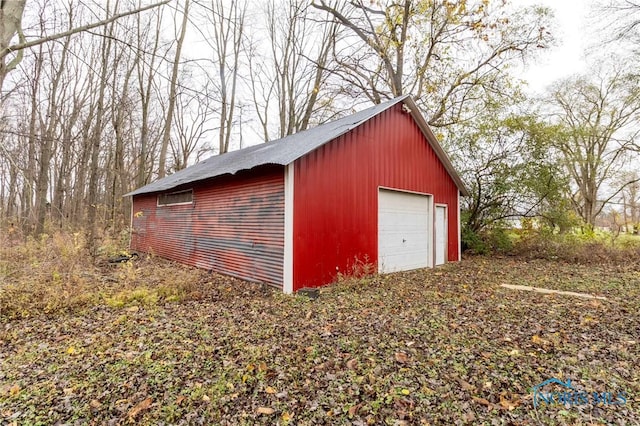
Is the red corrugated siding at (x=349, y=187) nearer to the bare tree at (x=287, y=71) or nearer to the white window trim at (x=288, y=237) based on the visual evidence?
the white window trim at (x=288, y=237)

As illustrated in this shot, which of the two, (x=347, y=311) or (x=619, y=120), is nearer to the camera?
(x=347, y=311)

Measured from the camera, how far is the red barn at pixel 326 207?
6363 millimetres

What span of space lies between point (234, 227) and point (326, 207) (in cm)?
238

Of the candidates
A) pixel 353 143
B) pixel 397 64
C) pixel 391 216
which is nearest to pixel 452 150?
pixel 397 64

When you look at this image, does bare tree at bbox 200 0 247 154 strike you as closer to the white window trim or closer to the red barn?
the red barn

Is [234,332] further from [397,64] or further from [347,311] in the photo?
[397,64]

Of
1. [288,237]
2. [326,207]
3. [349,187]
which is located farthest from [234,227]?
[349,187]

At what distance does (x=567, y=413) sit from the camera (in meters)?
2.38

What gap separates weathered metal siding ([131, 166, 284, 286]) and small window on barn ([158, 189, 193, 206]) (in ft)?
0.61

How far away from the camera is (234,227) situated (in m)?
7.48

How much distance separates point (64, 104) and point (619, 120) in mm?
27587

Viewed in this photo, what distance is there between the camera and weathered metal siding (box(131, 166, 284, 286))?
6.45 m

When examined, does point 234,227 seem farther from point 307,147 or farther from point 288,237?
point 307,147

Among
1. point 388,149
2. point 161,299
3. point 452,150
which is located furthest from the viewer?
point 452,150
